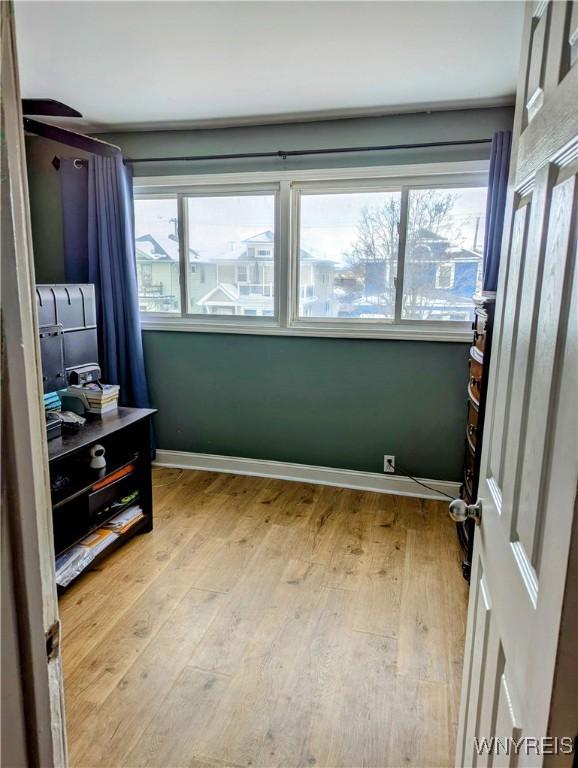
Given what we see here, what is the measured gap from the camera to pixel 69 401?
243cm

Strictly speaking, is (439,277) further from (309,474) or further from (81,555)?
(81,555)

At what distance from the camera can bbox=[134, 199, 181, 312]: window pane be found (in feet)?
11.6

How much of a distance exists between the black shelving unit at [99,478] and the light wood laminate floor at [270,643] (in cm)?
24

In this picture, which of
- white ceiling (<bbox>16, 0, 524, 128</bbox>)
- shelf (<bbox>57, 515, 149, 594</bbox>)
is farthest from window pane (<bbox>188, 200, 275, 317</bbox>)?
shelf (<bbox>57, 515, 149, 594</bbox>)

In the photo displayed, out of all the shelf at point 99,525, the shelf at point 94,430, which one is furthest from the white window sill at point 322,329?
the shelf at point 99,525

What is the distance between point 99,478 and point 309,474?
1.57 metres

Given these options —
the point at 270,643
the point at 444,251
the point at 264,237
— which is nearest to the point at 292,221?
the point at 264,237

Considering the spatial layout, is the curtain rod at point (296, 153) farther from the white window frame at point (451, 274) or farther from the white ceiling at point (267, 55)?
the white window frame at point (451, 274)

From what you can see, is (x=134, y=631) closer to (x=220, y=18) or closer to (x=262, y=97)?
(x=220, y=18)

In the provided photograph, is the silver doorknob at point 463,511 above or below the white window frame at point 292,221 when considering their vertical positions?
below

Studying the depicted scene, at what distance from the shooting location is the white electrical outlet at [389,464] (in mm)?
3238

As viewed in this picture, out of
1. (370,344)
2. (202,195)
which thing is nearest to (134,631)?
(370,344)

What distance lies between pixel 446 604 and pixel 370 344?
1.63m

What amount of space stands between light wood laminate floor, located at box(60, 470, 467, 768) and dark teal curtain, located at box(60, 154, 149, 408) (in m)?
1.14
